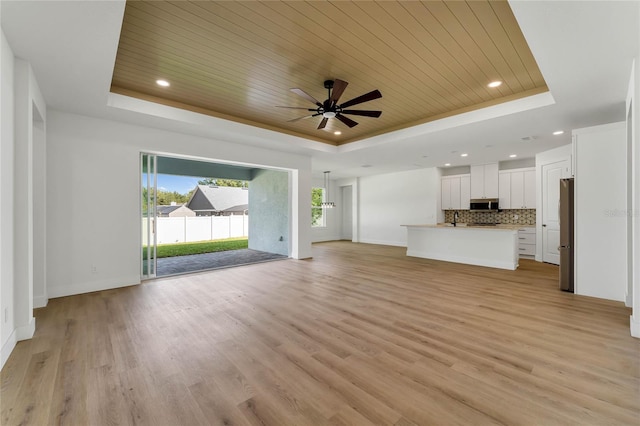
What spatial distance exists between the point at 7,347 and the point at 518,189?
10263mm

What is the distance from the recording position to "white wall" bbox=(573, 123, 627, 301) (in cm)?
378

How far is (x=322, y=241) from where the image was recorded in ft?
37.4

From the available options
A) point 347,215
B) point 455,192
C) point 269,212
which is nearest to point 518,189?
point 455,192

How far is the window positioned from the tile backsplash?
4.92m

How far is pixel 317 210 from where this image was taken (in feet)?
37.8

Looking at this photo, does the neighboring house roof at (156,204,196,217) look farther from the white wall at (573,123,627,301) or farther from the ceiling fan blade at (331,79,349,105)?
the white wall at (573,123,627,301)

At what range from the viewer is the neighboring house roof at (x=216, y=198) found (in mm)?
10172

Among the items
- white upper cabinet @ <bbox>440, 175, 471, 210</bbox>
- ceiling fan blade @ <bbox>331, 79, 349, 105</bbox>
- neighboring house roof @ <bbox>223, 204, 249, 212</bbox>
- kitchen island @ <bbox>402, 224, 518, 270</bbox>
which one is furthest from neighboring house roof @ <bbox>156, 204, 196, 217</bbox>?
white upper cabinet @ <bbox>440, 175, 471, 210</bbox>

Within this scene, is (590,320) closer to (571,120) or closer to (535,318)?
(535,318)

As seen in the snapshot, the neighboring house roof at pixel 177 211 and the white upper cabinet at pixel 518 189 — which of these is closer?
the white upper cabinet at pixel 518 189

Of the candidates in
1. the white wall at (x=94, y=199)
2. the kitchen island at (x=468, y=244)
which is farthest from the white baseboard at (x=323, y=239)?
the white wall at (x=94, y=199)

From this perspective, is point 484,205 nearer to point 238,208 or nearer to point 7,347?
point 238,208

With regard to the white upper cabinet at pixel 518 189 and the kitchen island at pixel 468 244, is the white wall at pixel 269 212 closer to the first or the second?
the kitchen island at pixel 468 244

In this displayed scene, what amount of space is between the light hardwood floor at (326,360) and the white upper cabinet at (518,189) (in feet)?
14.6
